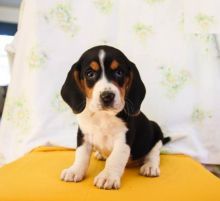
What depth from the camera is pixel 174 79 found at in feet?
7.18

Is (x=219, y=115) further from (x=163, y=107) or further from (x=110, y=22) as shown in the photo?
(x=110, y=22)

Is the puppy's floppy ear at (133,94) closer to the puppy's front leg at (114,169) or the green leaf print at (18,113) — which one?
the puppy's front leg at (114,169)

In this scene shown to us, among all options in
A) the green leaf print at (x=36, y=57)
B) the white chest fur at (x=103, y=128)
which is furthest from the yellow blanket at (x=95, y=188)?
the green leaf print at (x=36, y=57)

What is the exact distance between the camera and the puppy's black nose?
1295mm

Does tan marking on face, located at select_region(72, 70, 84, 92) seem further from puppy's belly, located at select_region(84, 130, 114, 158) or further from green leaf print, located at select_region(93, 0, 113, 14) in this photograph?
green leaf print, located at select_region(93, 0, 113, 14)

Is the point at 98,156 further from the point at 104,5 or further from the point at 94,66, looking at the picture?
the point at 104,5

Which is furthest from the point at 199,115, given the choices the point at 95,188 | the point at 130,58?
the point at 95,188

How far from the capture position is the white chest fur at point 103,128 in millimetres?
1493

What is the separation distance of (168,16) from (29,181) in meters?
1.34

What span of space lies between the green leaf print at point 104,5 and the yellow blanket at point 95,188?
967mm

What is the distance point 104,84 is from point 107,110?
0.10 meters

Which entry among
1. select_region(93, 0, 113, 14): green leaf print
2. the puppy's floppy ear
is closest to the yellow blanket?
the puppy's floppy ear

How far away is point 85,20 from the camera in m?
2.23

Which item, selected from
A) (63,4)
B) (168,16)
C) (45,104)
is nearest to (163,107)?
(168,16)
